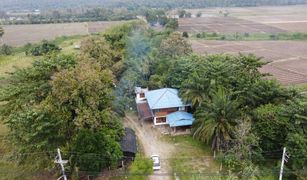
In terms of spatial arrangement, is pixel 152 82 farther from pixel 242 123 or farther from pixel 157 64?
pixel 242 123

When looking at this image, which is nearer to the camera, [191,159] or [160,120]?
[191,159]

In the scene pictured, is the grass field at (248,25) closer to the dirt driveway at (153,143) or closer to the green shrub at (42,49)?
the green shrub at (42,49)

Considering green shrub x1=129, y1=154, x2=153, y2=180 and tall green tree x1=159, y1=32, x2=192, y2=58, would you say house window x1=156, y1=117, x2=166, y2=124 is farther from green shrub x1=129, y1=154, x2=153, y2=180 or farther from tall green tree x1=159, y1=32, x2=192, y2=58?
tall green tree x1=159, y1=32, x2=192, y2=58

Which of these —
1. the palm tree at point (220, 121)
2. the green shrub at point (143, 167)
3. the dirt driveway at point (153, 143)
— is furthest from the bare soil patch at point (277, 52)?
the green shrub at point (143, 167)

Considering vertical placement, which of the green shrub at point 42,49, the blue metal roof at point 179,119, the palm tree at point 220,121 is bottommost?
the blue metal roof at point 179,119

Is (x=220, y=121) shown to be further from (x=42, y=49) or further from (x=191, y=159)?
(x=42, y=49)

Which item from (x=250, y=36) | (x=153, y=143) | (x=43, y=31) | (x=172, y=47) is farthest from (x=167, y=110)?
(x=43, y=31)

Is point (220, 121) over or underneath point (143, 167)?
over
